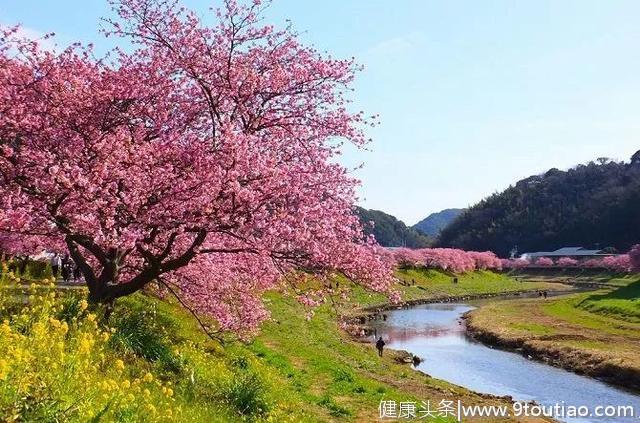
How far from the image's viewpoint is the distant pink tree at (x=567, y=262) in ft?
581

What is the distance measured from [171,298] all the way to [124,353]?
12907 mm

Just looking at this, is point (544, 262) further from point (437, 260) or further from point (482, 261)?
point (437, 260)

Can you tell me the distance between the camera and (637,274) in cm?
12794

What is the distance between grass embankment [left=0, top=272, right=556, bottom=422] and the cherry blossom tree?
75.1 inches

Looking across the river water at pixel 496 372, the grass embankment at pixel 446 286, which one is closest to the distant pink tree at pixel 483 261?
the grass embankment at pixel 446 286

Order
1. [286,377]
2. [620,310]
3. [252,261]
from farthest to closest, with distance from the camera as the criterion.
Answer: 1. [620,310]
2. [286,377]
3. [252,261]

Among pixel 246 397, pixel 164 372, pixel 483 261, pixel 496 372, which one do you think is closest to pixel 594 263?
pixel 483 261

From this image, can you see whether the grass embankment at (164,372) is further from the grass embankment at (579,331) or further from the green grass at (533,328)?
the green grass at (533,328)

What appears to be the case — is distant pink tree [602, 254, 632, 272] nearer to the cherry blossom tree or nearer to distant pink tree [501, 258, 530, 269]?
distant pink tree [501, 258, 530, 269]

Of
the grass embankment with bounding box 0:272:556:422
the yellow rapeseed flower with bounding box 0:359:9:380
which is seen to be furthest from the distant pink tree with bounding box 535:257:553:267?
the yellow rapeseed flower with bounding box 0:359:9:380

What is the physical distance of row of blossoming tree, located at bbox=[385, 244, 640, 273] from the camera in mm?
124062

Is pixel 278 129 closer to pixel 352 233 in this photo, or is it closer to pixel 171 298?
pixel 352 233

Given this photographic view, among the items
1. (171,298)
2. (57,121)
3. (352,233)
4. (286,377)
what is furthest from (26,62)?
(286,377)

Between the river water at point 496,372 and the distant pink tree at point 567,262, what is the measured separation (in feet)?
439
